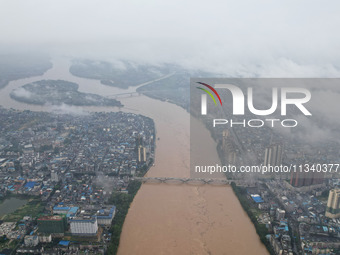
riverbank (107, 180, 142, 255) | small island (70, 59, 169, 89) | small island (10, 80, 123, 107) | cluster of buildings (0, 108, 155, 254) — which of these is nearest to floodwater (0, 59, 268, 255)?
riverbank (107, 180, 142, 255)

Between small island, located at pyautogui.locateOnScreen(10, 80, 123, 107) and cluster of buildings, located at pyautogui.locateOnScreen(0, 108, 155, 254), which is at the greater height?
small island, located at pyautogui.locateOnScreen(10, 80, 123, 107)

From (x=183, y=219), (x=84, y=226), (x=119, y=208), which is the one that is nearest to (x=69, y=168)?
(x=119, y=208)

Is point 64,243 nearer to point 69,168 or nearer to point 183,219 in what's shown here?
point 183,219

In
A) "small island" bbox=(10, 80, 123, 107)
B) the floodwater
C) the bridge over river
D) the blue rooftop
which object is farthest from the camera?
"small island" bbox=(10, 80, 123, 107)

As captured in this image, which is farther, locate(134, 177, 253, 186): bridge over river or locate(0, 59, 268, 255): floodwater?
locate(134, 177, 253, 186): bridge over river

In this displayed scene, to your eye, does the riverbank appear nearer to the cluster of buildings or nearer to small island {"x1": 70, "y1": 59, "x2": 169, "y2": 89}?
the cluster of buildings

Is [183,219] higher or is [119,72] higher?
Answer: [119,72]

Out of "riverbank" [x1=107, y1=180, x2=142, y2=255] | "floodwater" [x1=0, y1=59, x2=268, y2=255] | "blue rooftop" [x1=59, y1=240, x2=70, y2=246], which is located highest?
A: "blue rooftop" [x1=59, y1=240, x2=70, y2=246]

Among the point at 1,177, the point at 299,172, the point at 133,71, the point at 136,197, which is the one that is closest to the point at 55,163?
the point at 1,177
